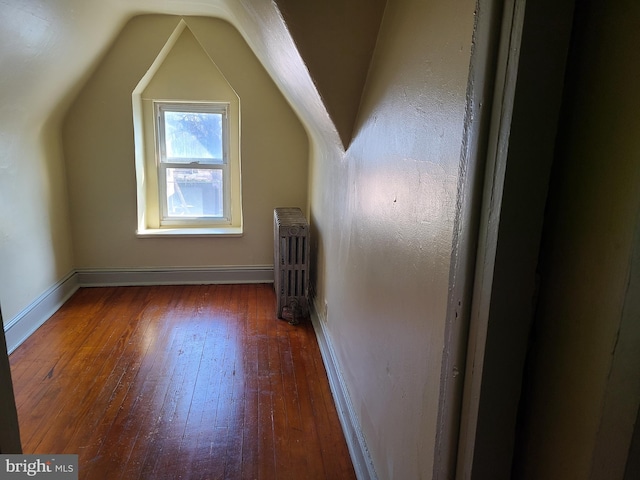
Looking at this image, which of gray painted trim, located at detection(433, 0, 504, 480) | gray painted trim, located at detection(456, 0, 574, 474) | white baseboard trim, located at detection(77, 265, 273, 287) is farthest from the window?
gray painted trim, located at detection(456, 0, 574, 474)

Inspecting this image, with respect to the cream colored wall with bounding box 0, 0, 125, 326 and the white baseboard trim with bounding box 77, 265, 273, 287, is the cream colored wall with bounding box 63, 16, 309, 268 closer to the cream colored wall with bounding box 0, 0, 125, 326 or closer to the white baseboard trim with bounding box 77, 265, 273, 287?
the white baseboard trim with bounding box 77, 265, 273, 287

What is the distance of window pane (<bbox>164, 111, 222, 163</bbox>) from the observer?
12.0 ft

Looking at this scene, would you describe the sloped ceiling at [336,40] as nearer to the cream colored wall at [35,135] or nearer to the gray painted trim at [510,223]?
the gray painted trim at [510,223]

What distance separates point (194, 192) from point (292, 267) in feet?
4.43

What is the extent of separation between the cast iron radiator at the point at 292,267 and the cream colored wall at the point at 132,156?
2.02 ft

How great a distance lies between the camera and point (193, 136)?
3.71 metres

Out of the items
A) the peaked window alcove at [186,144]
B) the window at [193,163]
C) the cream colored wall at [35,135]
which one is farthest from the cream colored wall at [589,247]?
the window at [193,163]

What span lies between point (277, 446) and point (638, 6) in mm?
1896

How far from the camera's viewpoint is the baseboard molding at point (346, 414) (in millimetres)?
1654

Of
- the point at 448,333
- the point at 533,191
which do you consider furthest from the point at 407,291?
the point at 533,191

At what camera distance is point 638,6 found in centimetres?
53

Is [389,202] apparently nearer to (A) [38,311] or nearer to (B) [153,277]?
(A) [38,311]

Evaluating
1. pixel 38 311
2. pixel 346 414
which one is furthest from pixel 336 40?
pixel 38 311

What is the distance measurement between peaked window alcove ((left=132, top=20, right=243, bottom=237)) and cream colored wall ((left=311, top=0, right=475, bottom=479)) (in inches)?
82.7
